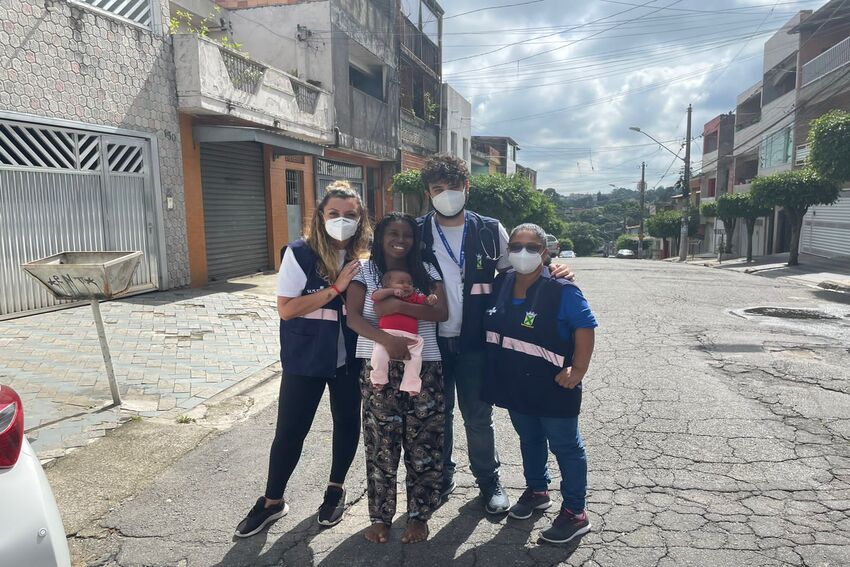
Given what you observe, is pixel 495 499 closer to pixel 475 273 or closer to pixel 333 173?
pixel 475 273

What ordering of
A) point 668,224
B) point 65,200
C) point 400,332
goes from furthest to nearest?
point 668,224, point 65,200, point 400,332

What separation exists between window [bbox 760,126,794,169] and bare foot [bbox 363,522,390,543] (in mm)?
30518

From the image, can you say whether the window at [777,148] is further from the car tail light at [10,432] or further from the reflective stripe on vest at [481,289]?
the car tail light at [10,432]

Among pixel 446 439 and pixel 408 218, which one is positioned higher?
pixel 408 218

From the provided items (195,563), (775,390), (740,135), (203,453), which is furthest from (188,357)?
(740,135)

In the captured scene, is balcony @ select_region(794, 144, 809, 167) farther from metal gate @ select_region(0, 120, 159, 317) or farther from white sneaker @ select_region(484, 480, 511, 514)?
white sneaker @ select_region(484, 480, 511, 514)

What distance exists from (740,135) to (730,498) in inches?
1534

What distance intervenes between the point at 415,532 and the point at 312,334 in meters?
1.08

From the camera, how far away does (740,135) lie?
36.2 meters

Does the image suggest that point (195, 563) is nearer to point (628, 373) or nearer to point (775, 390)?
point (628, 373)

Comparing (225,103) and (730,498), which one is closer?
(730,498)

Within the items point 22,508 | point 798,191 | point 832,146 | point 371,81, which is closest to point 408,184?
point 371,81

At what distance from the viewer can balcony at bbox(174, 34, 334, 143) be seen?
10.4m

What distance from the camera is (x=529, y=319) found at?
9.29ft
